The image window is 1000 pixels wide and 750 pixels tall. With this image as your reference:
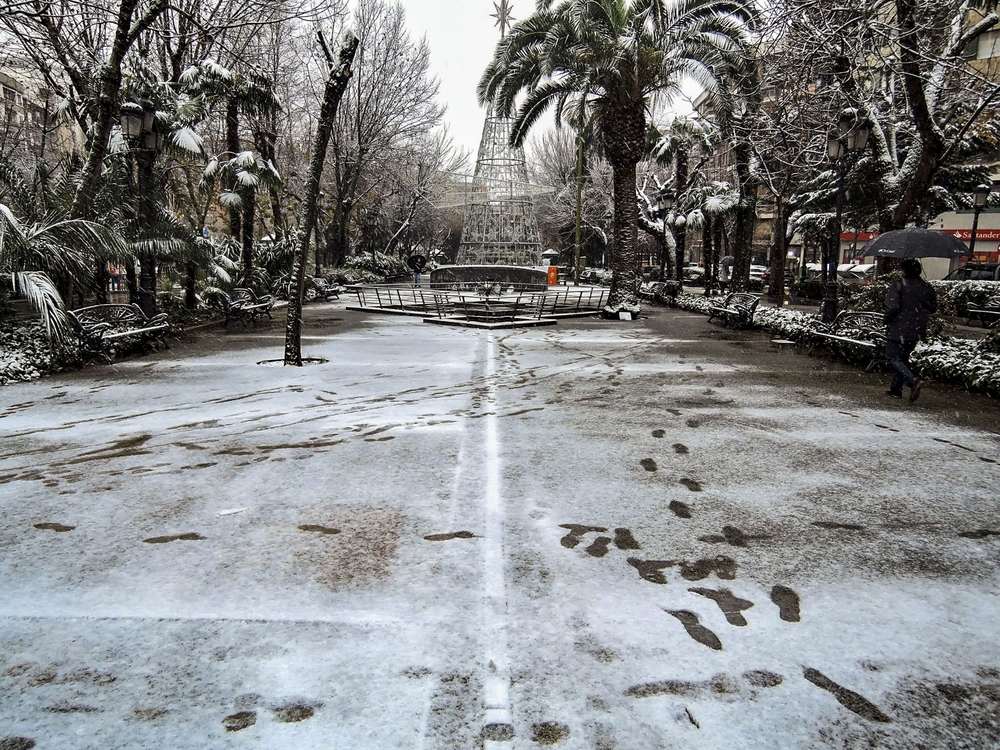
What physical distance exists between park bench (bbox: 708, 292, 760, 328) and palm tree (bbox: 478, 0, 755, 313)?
262 centimetres

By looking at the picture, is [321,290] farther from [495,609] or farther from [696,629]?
[696,629]

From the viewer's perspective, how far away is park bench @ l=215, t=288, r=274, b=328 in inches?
622

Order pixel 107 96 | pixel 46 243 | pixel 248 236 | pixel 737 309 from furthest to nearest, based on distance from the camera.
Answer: pixel 248 236 → pixel 737 309 → pixel 107 96 → pixel 46 243

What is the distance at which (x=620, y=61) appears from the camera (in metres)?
18.0


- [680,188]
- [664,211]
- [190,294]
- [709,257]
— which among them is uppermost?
[680,188]

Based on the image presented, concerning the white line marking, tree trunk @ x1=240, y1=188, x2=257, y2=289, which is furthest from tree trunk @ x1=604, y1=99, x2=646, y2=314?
the white line marking

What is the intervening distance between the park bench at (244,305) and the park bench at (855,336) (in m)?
11.9

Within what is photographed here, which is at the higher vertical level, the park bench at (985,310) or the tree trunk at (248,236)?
the tree trunk at (248,236)

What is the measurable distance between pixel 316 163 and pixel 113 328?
4.33 m

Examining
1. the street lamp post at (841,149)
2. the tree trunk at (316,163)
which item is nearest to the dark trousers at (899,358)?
the street lamp post at (841,149)

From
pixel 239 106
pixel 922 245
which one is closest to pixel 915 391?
pixel 922 245

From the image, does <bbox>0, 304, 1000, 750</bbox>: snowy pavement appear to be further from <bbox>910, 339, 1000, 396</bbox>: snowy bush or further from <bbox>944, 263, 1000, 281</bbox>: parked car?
<bbox>944, 263, 1000, 281</bbox>: parked car

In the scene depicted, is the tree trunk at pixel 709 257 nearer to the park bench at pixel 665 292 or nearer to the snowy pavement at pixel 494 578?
the park bench at pixel 665 292

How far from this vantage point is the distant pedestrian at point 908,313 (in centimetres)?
816
